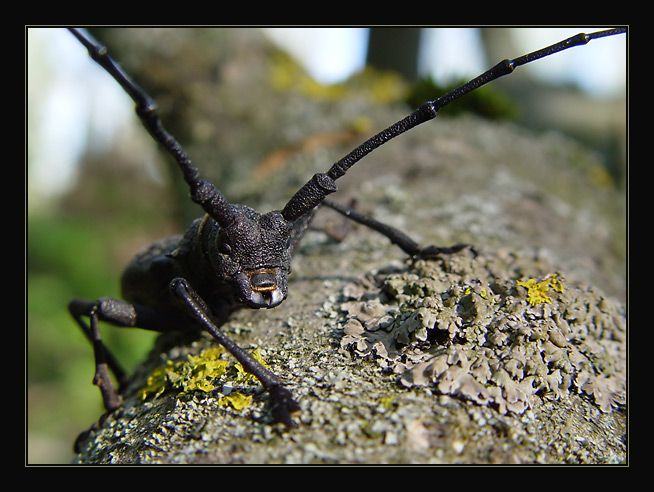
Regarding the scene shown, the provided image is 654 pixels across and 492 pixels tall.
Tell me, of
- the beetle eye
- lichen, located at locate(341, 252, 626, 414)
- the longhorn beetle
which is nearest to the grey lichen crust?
lichen, located at locate(341, 252, 626, 414)

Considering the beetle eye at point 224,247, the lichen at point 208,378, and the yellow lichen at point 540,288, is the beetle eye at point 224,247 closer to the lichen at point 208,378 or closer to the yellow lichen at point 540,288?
the lichen at point 208,378

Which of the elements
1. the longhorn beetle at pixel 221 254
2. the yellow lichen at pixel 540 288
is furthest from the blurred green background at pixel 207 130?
the yellow lichen at pixel 540 288

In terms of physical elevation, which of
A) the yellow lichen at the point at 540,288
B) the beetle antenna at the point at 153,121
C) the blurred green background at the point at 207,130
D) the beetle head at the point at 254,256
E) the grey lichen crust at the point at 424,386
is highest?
the blurred green background at the point at 207,130

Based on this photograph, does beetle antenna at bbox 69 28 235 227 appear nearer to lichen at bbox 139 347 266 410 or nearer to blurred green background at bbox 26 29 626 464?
lichen at bbox 139 347 266 410

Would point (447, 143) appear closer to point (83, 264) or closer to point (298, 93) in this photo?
point (298, 93)

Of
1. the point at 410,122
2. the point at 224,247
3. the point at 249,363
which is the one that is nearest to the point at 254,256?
the point at 224,247

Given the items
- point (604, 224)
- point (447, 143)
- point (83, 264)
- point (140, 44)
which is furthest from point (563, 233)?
point (83, 264)
